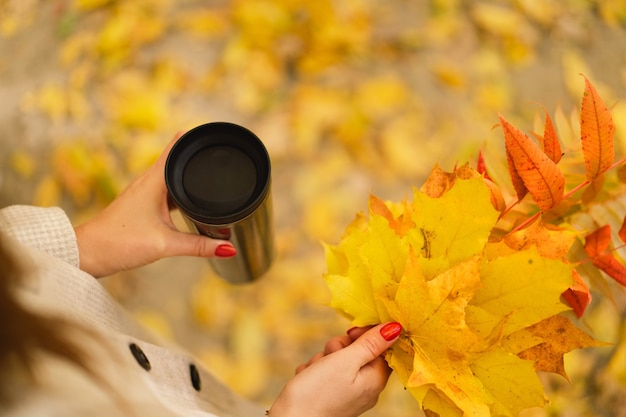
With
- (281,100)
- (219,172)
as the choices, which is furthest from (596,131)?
(281,100)

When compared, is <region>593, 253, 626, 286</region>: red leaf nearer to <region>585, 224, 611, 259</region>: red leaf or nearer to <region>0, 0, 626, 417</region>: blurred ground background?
<region>585, 224, 611, 259</region>: red leaf

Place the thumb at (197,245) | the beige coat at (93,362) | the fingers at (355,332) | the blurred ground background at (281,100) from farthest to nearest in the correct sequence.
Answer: the blurred ground background at (281,100) → the thumb at (197,245) → the fingers at (355,332) → the beige coat at (93,362)

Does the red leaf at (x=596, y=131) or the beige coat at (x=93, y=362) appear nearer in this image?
the beige coat at (x=93, y=362)

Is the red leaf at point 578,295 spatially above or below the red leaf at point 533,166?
below

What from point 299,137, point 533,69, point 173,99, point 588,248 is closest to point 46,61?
point 173,99

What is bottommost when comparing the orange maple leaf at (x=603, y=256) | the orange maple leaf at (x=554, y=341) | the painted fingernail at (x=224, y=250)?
the orange maple leaf at (x=554, y=341)

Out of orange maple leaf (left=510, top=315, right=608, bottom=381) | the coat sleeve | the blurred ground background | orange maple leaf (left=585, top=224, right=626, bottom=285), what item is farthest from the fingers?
the blurred ground background

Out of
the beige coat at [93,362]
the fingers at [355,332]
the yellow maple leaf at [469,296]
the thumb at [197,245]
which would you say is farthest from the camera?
the thumb at [197,245]

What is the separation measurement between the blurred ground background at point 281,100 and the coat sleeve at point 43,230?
0.58 m

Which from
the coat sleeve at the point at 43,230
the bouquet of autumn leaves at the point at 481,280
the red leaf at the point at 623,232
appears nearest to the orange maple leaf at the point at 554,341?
the bouquet of autumn leaves at the point at 481,280

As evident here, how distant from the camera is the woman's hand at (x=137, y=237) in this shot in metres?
0.81

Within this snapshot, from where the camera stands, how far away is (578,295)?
2.06 ft

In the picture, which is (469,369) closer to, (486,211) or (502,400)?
(502,400)

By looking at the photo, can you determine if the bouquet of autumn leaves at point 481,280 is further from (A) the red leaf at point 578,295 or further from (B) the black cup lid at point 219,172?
(B) the black cup lid at point 219,172
